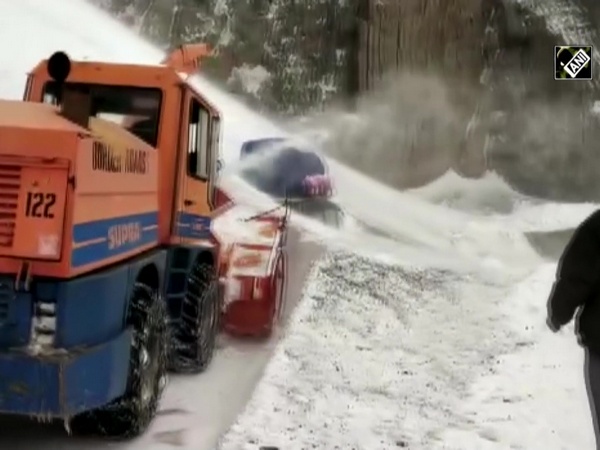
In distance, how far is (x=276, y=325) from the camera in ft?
26.3

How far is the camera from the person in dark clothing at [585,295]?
3.65m

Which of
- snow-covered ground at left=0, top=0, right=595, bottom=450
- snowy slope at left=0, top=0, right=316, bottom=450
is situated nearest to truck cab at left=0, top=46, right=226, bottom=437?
snowy slope at left=0, top=0, right=316, bottom=450

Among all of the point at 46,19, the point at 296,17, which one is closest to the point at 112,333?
the point at 46,19

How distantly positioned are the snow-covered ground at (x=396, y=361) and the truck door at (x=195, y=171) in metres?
1.10

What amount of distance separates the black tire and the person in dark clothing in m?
3.40

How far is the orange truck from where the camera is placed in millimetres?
4238

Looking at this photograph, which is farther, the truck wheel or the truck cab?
the truck wheel

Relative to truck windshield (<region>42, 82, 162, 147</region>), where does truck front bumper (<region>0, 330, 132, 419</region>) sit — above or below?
below

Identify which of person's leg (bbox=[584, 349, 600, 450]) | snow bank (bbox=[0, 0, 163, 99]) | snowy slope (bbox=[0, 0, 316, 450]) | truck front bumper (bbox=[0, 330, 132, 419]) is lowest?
snowy slope (bbox=[0, 0, 316, 450])

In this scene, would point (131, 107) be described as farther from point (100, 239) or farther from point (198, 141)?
point (100, 239)

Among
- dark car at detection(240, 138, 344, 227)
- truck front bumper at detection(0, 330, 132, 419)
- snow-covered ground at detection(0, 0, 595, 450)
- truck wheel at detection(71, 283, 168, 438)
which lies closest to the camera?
truck front bumper at detection(0, 330, 132, 419)

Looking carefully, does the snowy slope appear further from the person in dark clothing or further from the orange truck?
the person in dark clothing

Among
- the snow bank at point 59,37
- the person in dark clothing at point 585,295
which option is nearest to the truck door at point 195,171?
the person in dark clothing at point 585,295

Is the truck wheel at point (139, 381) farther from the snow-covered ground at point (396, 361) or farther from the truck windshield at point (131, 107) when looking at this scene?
the truck windshield at point (131, 107)
